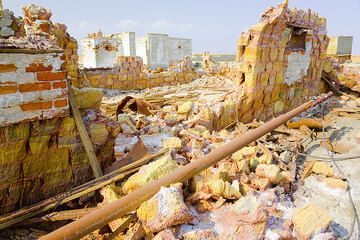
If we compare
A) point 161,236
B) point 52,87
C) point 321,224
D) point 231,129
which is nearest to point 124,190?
point 161,236

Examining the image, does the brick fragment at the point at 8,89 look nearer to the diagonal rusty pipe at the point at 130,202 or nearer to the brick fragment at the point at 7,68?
the brick fragment at the point at 7,68

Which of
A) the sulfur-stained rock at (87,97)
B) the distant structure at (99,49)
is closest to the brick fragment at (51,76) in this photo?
the sulfur-stained rock at (87,97)

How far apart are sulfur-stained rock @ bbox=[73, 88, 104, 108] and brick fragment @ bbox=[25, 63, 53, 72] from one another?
0.56 meters

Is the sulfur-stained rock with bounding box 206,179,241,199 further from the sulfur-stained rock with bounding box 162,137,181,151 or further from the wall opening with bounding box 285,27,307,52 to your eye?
the wall opening with bounding box 285,27,307,52

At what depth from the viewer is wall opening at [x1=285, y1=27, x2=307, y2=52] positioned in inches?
228

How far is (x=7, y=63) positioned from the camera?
2.14 meters

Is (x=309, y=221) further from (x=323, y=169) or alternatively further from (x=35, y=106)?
(x=35, y=106)

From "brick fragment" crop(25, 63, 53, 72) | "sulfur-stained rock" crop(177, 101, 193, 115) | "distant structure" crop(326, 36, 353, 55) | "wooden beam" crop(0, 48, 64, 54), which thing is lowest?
"sulfur-stained rock" crop(177, 101, 193, 115)

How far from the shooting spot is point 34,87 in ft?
7.57

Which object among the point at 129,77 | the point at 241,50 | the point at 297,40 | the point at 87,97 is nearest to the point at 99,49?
the point at 129,77

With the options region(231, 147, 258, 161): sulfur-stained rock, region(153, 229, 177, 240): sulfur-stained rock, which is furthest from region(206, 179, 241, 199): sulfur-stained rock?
region(231, 147, 258, 161): sulfur-stained rock

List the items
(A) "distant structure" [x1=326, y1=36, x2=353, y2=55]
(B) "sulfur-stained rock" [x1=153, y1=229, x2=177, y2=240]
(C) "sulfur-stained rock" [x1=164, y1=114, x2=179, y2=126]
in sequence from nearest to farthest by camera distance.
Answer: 1. (B) "sulfur-stained rock" [x1=153, y1=229, x2=177, y2=240]
2. (C) "sulfur-stained rock" [x1=164, y1=114, x2=179, y2=126]
3. (A) "distant structure" [x1=326, y1=36, x2=353, y2=55]

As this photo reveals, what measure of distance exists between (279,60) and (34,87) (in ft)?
15.5

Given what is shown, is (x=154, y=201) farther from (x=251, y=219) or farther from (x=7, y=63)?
(x=7, y=63)
